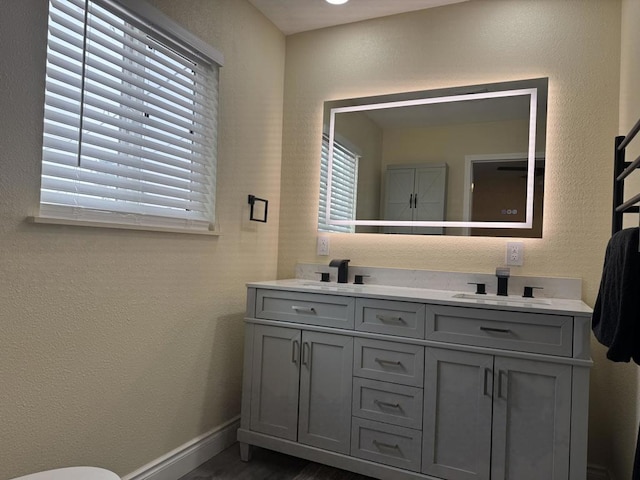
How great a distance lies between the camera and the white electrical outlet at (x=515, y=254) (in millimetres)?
2188

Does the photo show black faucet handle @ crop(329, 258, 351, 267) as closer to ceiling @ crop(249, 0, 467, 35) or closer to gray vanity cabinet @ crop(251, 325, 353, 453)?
gray vanity cabinet @ crop(251, 325, 353, 453)

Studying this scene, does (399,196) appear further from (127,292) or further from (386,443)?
(127,292)

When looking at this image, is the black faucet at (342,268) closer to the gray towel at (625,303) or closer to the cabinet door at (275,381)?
the cabinet door at (275,381)

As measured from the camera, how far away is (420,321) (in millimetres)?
1843

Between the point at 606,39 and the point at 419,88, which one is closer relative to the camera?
the point at 606,39

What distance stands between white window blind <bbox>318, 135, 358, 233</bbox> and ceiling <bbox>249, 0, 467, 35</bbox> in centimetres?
70

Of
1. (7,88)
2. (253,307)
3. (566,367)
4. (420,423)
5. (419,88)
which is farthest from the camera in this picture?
(419,88)

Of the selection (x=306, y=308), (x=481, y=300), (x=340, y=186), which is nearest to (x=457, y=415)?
(x=481, y=300)

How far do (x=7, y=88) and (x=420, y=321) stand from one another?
1.71 m

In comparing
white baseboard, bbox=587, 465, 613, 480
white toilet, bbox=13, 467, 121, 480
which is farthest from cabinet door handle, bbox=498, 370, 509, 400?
white toilet, bbox=13, 467, 121, 480

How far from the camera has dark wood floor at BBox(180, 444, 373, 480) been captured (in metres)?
2.06

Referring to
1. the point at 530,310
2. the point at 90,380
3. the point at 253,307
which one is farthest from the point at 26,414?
the point at 530,310

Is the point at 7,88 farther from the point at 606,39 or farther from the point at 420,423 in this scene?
the point at 606,39

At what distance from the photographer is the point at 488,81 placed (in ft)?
7.56
